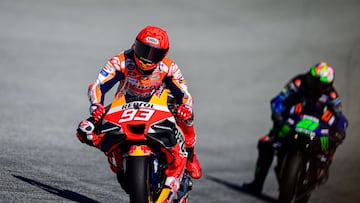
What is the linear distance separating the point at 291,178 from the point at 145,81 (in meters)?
3.15

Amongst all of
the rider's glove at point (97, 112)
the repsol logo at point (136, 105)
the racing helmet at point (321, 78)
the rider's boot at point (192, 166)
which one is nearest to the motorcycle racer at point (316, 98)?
the racing helmet at point (321, 78)

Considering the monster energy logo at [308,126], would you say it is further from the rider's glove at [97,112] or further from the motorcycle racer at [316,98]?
the rider's glove at [97,112]

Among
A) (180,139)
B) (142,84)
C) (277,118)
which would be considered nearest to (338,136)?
(277,118)

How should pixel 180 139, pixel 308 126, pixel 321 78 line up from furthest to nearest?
1. pixel 321 78
2. pixel 308 126
3. pixel 180 139

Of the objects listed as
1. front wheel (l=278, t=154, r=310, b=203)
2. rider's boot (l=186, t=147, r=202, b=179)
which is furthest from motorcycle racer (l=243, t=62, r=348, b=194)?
rider's boot (l=186, t=147, r=202, b=179)

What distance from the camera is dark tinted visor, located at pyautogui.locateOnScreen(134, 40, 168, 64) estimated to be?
8.83 metres

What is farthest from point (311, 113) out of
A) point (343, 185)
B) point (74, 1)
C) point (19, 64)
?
point (74, 1)

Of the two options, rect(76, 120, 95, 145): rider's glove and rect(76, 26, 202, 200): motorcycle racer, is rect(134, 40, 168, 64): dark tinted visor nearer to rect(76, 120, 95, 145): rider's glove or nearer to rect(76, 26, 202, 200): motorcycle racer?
rect(76, 26, 202, 200): motorcycle racer

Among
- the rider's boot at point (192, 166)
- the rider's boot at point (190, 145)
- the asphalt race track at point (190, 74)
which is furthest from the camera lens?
the asphalt race track at point (190, 74)

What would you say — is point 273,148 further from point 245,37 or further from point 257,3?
point 257,3

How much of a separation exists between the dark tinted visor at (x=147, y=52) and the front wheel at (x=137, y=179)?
1.05 meters

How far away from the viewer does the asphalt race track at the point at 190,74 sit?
12.4 m

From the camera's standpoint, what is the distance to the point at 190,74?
23109 millimetres

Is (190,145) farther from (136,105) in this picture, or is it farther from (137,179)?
(137,179)
